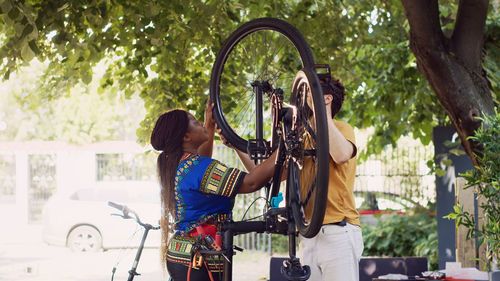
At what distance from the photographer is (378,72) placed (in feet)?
32.5

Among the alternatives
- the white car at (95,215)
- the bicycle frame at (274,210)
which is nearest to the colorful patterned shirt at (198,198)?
Result: the bicycle frame at (274,210)

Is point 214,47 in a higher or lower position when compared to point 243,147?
higher

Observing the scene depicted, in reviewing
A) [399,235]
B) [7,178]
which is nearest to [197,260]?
[399,235]

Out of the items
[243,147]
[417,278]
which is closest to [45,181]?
[417,278]

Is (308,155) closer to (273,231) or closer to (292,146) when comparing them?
(292,146)

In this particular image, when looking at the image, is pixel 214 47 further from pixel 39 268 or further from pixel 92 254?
pixel 92 254

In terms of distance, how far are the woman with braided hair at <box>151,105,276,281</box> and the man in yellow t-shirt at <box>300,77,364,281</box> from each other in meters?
0.27

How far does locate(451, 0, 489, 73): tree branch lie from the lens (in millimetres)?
6230

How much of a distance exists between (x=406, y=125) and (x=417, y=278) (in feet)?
12.4

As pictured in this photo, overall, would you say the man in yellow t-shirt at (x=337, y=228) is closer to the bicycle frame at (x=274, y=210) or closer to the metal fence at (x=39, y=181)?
the bicycle frame at (x=274, y=210)

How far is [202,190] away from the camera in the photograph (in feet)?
12.0

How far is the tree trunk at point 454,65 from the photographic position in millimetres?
6023

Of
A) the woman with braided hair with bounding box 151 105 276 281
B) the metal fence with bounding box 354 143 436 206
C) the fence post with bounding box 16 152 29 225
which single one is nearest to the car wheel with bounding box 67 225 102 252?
the metal fence with bounding box 354 143 436 206

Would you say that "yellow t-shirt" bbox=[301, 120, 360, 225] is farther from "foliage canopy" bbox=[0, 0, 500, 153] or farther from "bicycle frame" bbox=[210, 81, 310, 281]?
"foliage canopy" bbox=[0, 0, 500, 153]
